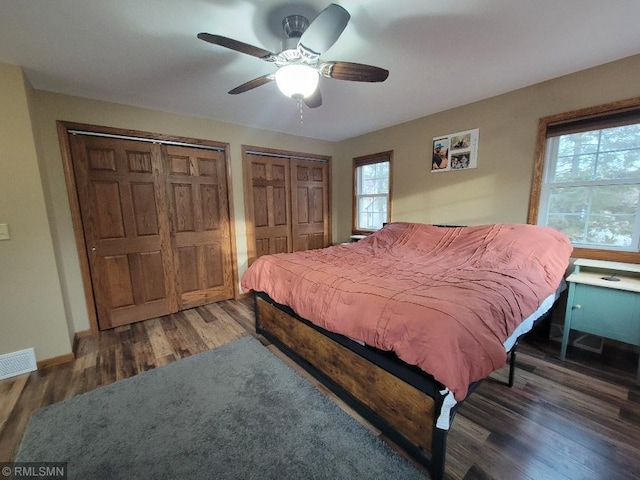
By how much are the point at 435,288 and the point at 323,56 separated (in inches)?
74.0

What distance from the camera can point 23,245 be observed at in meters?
2.04

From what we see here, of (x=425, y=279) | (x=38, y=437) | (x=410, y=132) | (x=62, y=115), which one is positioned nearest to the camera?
(x=38, y=437)

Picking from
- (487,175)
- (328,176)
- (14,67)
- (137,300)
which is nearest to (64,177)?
(14,67)

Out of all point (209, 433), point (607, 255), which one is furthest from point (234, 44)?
point (607, 255)

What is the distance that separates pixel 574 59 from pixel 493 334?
2.34 meters

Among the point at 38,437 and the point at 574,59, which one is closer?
the point at 38,437

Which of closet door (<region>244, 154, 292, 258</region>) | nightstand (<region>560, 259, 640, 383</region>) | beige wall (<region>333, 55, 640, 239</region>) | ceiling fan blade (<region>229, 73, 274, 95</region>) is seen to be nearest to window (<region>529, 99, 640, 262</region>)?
beige wall (<region>333, 55, 640, 239</region>)

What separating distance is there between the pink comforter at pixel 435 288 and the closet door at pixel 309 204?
4.93 feet

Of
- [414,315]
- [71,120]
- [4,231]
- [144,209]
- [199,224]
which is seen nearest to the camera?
[414,315]

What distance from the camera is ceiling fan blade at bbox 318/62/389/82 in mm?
1564

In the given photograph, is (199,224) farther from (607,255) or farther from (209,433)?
(607,255)

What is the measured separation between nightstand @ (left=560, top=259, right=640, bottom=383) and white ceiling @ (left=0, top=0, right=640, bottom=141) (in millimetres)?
1708

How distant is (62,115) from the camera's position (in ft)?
8.02

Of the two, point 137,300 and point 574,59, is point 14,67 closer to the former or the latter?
point 137,300
